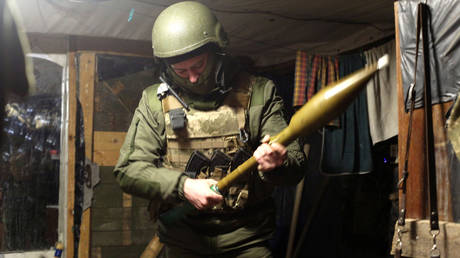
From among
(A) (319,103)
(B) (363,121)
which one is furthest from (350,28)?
(A) (319,103)

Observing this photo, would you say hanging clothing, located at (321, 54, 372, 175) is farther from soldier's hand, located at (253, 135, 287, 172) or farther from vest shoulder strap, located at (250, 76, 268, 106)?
soldier's hand, located at (253, 135, 287, 172)

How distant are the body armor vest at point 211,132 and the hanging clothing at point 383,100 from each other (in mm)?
1917

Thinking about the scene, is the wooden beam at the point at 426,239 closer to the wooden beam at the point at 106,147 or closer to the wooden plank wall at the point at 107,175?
the wooden plank wall at the point at 107,175

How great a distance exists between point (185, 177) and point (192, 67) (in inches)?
27.9

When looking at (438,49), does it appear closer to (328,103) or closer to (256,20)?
(328,103)

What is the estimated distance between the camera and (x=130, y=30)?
452 cm

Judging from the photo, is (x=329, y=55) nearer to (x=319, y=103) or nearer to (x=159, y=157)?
(x=159, y=157)

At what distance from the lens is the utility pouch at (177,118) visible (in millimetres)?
2709

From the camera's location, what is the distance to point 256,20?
14.3 feet

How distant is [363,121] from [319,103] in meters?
2.67

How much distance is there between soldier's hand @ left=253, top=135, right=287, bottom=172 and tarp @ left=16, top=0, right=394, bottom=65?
2082 millimetres

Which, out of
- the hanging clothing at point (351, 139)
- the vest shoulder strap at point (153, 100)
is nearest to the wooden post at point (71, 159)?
the vest shoulder strap at point (153, 100)

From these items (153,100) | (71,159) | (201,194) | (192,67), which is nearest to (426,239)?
(201,194)

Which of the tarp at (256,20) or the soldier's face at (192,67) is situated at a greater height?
the tarp at (256,20)
